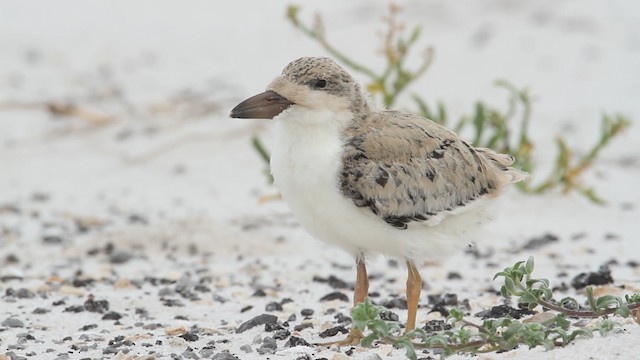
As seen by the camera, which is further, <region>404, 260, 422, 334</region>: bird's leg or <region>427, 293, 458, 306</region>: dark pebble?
<region>427, 293, 458, 306</region>: dark pebble

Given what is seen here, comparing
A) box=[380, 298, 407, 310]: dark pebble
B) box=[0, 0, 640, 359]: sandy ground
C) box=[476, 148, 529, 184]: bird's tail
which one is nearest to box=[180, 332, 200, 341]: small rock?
box=[0, 0, 640, 359]: sandy ground

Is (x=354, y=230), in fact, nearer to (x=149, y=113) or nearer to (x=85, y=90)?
(x=149, y=113)

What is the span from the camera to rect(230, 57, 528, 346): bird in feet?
14.7

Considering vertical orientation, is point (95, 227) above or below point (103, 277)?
above

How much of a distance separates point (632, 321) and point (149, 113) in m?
6.96

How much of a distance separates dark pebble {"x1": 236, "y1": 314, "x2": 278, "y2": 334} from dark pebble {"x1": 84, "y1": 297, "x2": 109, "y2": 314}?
85cm

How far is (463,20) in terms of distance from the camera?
11758 millimetres

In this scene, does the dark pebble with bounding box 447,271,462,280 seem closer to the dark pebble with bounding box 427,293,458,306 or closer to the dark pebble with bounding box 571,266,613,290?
the dark pebble with bounding box 427,293,458,306

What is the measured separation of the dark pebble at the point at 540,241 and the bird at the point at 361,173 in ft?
7.15

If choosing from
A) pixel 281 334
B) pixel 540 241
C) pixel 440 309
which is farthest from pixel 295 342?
pixel 540 241

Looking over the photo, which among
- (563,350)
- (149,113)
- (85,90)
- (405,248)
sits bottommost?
(563,350)

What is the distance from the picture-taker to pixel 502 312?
5.12m

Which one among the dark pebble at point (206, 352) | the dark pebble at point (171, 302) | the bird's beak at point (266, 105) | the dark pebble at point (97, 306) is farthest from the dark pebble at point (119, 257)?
the bird's beak at point (266, 105)

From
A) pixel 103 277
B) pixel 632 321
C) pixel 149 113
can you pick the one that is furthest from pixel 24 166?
pixel 632 321
